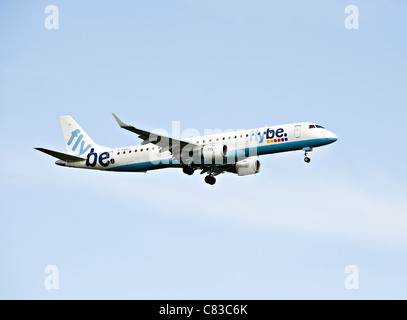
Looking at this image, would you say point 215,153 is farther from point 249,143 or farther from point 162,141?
point 162,141

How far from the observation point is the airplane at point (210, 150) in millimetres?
63031

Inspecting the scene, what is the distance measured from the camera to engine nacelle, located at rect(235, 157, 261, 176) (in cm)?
6694

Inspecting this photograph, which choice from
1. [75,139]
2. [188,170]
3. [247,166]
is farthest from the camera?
[75,139]

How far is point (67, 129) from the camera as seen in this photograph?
7375cm

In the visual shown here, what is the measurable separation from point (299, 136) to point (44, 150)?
21.1 metres

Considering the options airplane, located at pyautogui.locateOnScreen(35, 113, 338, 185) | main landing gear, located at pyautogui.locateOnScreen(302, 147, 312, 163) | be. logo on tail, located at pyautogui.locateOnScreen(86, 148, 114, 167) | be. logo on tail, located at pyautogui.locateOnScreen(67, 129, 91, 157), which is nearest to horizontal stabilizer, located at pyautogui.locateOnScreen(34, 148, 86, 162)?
airplane, located at pyautogui.locateOnScreen(35, 113, 338, 185)

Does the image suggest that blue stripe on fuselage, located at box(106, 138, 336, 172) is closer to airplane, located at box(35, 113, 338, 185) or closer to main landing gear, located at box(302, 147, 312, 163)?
airplane, located at box(35, 113, 338, 185)

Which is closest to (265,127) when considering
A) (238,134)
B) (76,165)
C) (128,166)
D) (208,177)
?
(238,134)

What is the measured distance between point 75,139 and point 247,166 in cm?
1662

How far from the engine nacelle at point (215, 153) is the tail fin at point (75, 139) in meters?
11.5

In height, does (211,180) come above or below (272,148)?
below

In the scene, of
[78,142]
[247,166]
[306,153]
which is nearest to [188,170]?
[247,166]

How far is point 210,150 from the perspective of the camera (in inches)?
2499

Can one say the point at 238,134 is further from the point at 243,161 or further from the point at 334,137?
the point at 334,137
